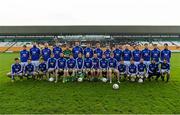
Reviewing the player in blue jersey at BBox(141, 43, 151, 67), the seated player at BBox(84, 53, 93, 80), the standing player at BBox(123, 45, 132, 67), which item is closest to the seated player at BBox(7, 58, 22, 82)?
the seated player at BBox(84, 53, 93, 80)

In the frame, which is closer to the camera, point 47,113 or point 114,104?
point 47,113

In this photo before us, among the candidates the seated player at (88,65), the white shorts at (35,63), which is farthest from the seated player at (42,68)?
the seated player at (88,65)

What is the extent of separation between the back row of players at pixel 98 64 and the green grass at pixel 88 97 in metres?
0.48

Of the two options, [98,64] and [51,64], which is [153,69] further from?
[51,64]

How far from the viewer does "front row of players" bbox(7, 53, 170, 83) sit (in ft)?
36.8

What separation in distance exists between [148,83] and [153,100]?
8.24 ft

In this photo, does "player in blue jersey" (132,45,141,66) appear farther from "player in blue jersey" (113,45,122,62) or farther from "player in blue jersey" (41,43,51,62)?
"player in blue jersey" (41,43,51,62)

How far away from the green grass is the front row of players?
1.41 feet

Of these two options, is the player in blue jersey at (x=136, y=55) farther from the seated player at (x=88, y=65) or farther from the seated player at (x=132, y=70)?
the seated player at (x=88, y=65)

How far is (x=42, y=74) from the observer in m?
11.5

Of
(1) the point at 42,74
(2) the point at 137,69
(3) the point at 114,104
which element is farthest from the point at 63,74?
(3) the point at 114,104

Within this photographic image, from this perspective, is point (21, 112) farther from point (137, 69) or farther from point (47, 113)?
point (137, 69)

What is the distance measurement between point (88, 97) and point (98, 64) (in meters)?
2.75

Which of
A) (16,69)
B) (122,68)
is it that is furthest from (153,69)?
(16,69)
